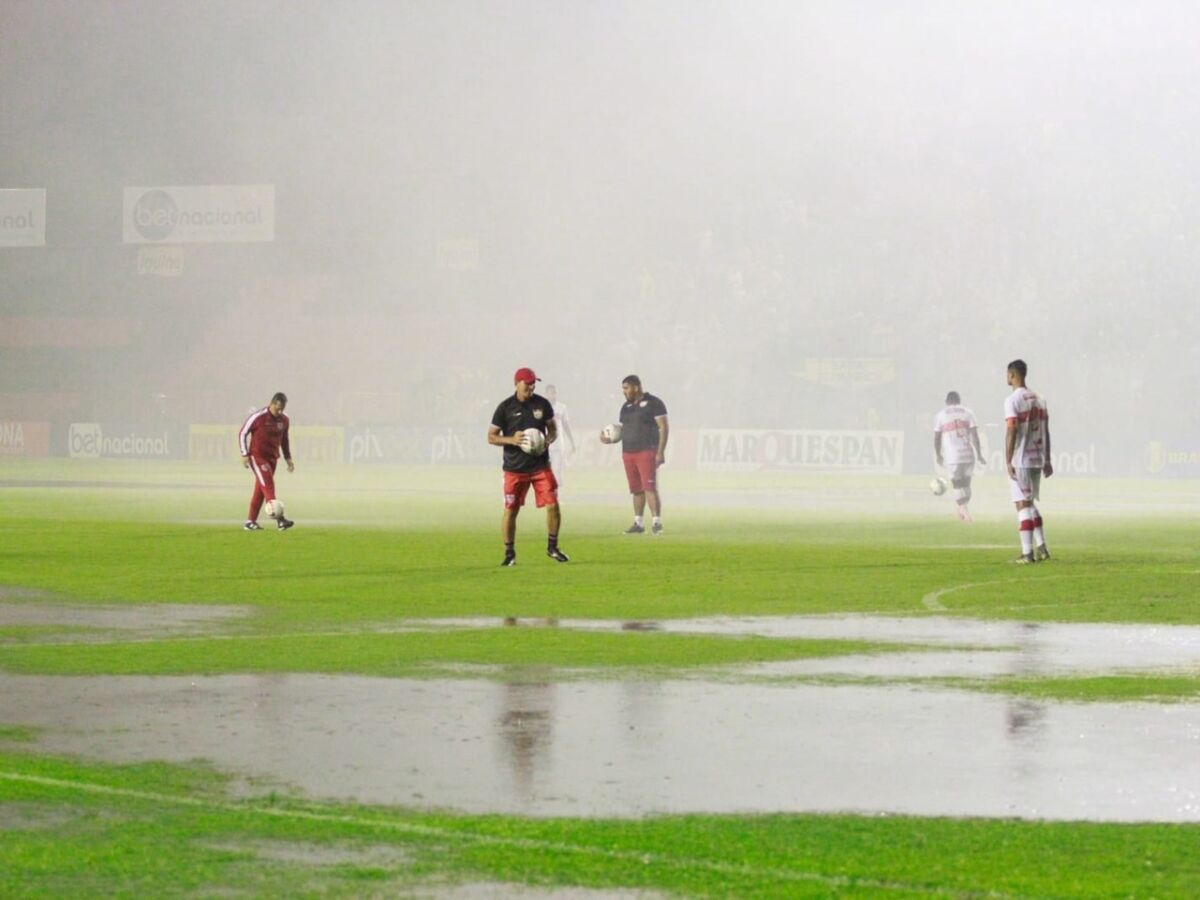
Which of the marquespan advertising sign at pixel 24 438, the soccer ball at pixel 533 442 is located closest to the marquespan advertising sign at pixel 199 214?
the marquespan advertising sign at pixel 24 438

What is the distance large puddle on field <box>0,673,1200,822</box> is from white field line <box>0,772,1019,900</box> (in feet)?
1.41

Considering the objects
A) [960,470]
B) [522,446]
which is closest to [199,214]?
[960,470]

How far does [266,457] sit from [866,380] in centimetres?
4189

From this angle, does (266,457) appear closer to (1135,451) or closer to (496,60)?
(1135,451)

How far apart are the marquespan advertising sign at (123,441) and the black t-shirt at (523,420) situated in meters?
49.5

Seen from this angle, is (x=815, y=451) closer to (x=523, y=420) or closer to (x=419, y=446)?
(x=419, y=446)

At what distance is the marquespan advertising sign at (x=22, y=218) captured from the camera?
71.0 metres

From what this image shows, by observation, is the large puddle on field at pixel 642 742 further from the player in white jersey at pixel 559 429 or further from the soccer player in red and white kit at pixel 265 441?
the player in white jersey at pixel 559 429

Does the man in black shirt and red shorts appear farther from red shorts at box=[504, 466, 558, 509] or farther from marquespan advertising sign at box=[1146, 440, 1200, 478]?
marquespan advertising sign at box=[1146, 440, 1200, 478]

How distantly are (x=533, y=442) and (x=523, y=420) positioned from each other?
0.38 m

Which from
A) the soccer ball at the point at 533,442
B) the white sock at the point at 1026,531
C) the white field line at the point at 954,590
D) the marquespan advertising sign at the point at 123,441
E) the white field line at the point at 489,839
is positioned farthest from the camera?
the marquespan advertising sign at the point at 123,441

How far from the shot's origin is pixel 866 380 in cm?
6669

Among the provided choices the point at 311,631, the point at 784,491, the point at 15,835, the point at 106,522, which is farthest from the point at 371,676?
the point at 784,491

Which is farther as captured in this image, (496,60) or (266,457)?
(496,60)
